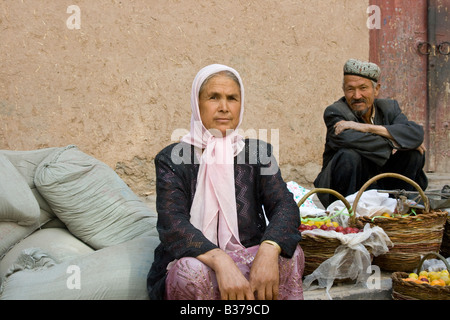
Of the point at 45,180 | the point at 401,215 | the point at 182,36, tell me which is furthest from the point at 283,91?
the point at 45,180

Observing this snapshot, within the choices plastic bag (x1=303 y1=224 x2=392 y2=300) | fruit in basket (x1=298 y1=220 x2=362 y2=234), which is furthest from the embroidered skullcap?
plastic bag (x1=303 y1=224 x2=392 y2=300)

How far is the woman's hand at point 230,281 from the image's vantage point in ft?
5.96

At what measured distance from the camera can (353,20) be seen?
5.82 meters

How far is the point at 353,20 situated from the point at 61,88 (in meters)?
3.24

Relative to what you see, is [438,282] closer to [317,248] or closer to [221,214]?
[317,248]

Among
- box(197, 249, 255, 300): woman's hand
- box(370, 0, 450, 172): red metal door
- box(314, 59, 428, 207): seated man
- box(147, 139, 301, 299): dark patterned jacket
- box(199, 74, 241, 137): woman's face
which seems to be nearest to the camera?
box(197, 249, 255, 300): woman's hand

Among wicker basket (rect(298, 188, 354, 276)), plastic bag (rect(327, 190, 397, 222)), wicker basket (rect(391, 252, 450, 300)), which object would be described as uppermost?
plastic bag (rect(327, 190, 397, 222))

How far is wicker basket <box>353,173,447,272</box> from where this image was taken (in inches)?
112

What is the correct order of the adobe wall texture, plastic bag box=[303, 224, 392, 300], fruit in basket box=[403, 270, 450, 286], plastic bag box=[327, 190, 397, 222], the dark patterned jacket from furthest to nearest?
the adobe wall texture → plastic bag box=[327, 190, 397, 222] → plastic bag box=[303, 224, 392, 300] → fruit in basket box=[403, 270, 450, 286] → the dark patterned jacket

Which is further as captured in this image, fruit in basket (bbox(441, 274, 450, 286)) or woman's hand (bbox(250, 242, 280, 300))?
fruit in basket (bbox(441, 274, 450, 286))

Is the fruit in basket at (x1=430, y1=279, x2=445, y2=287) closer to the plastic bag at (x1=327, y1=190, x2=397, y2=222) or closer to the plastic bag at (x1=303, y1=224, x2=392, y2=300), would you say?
the plastic bag at (x1=303, y1=224, x2=392, y2=300)

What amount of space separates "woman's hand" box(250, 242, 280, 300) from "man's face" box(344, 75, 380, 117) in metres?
2.32

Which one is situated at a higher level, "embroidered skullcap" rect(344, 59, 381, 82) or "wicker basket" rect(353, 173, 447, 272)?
"embroidered skullcap" rect(344, 59, 381, 82)

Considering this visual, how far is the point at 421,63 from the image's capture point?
6.45 meters
